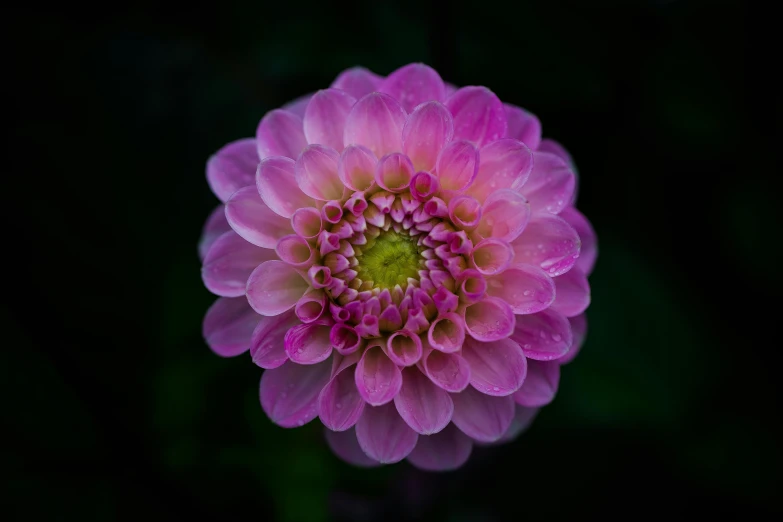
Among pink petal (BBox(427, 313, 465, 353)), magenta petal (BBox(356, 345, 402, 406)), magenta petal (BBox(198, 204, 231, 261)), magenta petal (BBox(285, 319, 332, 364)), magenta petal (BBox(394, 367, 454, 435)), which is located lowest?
magenta petal (BBox(394, 367, 454, 435))

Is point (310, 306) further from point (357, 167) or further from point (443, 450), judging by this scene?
point (443, 450)

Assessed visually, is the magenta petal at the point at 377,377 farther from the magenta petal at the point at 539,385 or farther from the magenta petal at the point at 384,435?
the magenta petal at the point at 539,385

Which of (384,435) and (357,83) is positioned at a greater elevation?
(357,83)

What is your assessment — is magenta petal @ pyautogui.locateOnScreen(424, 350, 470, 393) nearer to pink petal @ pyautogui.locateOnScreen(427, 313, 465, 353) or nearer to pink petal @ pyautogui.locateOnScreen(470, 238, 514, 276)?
pink petal @ pyautogui.locateOnScreen(427, 313, 465, 353)

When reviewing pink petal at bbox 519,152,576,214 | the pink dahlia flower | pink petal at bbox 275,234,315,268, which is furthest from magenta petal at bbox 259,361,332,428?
pink petal at bbox 519,152,576,214

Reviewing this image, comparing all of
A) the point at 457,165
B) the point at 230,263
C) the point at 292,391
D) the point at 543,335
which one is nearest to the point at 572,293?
the point at 543,335

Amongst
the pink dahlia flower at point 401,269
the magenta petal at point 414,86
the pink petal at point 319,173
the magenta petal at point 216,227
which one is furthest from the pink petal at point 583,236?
the magenta petal at point 216,227
